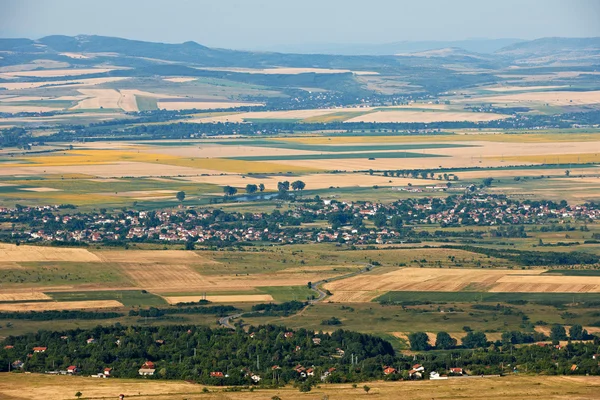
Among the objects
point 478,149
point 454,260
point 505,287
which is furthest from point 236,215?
point 478,149

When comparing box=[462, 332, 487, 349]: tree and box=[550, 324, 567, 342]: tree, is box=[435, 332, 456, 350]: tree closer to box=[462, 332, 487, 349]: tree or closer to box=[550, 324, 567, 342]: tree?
box=[462, 332, 487, 349]: tree

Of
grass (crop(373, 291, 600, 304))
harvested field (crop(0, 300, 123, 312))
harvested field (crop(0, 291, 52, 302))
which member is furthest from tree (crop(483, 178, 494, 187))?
harvested field (crop(0, 291, 52, 302))

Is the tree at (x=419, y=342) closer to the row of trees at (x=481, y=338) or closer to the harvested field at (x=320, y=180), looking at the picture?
the row of trees at (x=481, y=338)

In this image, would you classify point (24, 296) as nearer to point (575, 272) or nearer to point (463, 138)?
point (575, 272)

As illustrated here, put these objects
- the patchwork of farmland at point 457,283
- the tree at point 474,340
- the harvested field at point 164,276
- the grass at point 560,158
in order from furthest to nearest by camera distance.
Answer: the grass at point 560,158, the harvested field at point 164,276, the patchwork of farmland at point 457,283, the tree at point 474,340

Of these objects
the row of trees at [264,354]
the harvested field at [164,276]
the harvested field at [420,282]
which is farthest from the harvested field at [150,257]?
the row of trees at [264,354]
